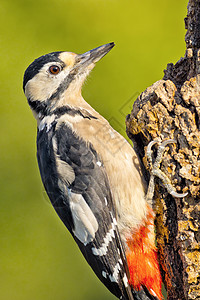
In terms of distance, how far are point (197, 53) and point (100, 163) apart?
84cm

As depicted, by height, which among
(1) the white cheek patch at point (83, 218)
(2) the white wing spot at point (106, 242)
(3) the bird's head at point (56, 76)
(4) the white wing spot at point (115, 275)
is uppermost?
(3) the bird's head at point (56, 76)

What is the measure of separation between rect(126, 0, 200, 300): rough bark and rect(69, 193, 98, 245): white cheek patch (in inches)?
15.2

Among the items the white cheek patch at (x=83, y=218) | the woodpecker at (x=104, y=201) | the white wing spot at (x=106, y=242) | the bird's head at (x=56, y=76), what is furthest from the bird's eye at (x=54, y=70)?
the white wing spot at (x=106, y=242)

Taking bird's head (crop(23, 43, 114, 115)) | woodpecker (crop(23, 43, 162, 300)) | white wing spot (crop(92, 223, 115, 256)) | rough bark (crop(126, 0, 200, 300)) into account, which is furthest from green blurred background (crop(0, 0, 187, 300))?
white wing spot (crop(92, 223, 115, 256))

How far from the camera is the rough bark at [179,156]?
7.53ft

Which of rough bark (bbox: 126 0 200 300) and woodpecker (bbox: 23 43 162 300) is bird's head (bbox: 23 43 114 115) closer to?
woodpecker (bbox: 23 43 162 300)

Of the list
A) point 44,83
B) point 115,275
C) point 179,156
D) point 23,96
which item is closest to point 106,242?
point 115,275

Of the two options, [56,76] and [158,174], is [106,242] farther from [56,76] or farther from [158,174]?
[56,76]

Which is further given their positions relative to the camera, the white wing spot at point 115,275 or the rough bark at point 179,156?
the white wing spot at point 115,275

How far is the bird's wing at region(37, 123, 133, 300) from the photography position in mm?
2596

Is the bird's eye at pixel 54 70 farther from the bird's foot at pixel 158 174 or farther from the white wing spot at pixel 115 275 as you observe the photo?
the white wing spot at pixel 115 275

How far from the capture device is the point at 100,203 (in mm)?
2619

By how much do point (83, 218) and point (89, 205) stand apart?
87 mm

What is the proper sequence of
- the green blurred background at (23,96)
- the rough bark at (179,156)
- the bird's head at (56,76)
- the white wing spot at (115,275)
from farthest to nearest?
1. the green blurred background at (23,96)
2. the bird's head at (56,76)
3. the white wing spot at (115,275)
4. the rough bark at (179,156)
